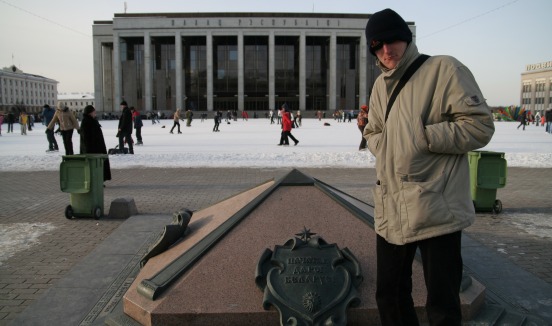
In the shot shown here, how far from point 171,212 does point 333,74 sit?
225ft

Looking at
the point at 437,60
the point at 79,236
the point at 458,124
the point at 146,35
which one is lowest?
the point at 79,236

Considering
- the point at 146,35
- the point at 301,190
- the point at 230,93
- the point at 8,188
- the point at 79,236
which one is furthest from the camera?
the point at 230,93

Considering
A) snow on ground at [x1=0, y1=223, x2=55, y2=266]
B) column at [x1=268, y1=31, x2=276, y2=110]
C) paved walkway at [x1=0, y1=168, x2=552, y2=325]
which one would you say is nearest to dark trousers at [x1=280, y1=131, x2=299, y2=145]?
paved walkway at [x1=0, y1=168, x2=552, y2=325]

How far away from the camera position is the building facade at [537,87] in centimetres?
9800

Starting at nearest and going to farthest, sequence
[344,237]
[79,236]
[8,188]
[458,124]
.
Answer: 1. [458,124]
2. [344,237]
3. [79,236]
4. [8,188]

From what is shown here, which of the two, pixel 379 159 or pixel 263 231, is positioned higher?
pixel 379 159

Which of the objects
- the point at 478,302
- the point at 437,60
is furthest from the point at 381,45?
the point at 478,302

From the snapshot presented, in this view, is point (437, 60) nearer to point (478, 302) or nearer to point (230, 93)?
point (478, 302)

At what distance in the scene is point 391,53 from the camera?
2.26 meters

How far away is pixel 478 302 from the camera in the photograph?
119 inches

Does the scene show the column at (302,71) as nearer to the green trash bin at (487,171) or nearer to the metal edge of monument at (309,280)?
the green trash bin at (487,171)

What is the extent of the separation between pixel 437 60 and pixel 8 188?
10.1 m

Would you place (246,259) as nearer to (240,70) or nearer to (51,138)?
(51,138)

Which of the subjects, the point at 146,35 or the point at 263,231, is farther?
the point at 146,35
